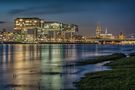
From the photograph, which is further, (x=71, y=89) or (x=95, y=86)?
(x=71, y=89)

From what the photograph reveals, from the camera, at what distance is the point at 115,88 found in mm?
23172

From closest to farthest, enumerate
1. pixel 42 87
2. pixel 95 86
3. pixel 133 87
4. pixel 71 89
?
pixel 133 87
pixel 95 86
pixel 71 89
pixel 42 87

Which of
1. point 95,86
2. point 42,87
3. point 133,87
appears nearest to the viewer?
point 133,87

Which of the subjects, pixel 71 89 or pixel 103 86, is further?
pixel 71 89

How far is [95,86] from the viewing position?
2447 centimetres

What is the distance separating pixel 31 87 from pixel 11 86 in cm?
219

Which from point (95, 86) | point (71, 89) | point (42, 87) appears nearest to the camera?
point (95, 86)

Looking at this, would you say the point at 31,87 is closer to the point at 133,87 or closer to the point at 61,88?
the point at 61,88

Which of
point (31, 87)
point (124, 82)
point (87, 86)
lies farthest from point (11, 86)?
point (124, 82)

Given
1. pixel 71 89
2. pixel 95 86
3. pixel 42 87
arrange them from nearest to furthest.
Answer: pixel 95 86
pixel 71 89
pixel 42 87

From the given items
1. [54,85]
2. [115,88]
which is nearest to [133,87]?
[115,88]

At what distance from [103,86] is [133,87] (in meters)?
2.21

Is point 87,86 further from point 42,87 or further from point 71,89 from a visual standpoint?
point 42,87

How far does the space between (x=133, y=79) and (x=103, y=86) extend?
3074mm
